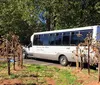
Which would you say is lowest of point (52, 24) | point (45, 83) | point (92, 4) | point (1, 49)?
point (45, 83)

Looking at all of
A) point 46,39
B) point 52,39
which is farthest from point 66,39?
point 46,39

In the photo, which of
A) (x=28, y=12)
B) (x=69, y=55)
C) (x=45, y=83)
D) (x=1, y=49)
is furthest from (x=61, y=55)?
(x=28, y=12)

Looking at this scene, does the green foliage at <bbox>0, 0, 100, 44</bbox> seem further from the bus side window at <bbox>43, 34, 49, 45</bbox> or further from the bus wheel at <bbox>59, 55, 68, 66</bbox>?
the bus wheel at <bbox>59, 55, 68, 66</bbox>

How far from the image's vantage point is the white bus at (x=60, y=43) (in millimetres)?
15445

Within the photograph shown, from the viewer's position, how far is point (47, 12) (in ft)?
81.3

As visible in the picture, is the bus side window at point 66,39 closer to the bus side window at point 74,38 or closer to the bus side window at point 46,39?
the bus side window at point 74,38

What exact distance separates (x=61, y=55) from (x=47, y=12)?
8445mm

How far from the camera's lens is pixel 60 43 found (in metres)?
17.1

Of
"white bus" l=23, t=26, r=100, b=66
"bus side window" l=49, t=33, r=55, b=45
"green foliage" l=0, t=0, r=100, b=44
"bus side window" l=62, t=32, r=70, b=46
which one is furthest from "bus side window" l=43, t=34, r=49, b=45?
"green foliage" l=0, t=0, r=100, b=44

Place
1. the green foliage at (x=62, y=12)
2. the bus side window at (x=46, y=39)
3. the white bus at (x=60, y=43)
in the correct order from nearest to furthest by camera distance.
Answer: the white bus at (x=60, y=43) → the bus side window at (x=46, y=39) → the green foliage at (x=62, y=12)

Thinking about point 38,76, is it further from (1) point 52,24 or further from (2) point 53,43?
(1) point 52,24

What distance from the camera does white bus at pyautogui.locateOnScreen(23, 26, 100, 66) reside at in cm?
1545

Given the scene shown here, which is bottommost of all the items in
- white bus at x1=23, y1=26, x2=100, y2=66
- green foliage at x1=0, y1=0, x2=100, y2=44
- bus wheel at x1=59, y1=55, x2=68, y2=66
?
bus wheel at x1=59, y1=55, x2=68, y2=66

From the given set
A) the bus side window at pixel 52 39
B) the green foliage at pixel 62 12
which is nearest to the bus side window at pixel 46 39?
the bus side window at pixel 52 39
